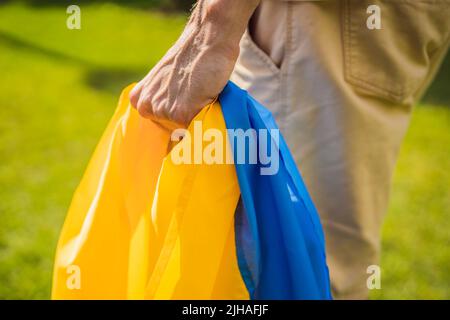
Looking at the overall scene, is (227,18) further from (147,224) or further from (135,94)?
(147,224)

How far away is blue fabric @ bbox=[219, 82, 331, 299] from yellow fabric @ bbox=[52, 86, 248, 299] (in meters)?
0.03

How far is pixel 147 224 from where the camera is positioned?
1084 millimetres

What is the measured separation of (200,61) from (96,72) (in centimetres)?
307

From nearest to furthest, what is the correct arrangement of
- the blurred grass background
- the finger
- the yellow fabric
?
the yellow fabric, the finger, the blurred grass background

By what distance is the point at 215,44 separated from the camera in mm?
1046

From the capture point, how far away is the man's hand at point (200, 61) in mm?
1043

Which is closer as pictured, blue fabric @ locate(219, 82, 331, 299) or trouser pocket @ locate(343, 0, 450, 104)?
blue fabric @ locate(219, 82, 331, 299)

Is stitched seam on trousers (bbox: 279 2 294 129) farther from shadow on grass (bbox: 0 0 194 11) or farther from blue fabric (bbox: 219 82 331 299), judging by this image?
shadow on grass (bbox: 0 0 194 11)

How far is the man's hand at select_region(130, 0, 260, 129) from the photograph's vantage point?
104cm

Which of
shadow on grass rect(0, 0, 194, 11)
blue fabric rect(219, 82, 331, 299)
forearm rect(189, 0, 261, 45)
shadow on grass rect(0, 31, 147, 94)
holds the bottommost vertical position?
blue fabric rect(219, 82, 331, 299)

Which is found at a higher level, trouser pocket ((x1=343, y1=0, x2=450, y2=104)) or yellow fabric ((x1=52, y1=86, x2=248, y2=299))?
trouser pocket ((x1=343, y1=0, x2=450, y2=104))

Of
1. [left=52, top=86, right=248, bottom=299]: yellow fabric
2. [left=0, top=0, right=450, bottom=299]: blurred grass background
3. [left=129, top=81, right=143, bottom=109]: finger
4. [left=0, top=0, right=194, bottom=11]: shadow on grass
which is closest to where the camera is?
[left=52, top=86, right=248, bottom=299]: yellow fabric

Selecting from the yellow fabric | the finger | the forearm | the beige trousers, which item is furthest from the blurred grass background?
the forearm

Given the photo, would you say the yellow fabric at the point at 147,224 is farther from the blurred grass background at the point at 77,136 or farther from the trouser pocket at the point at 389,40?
the blurred grass background at the point at 77,136
